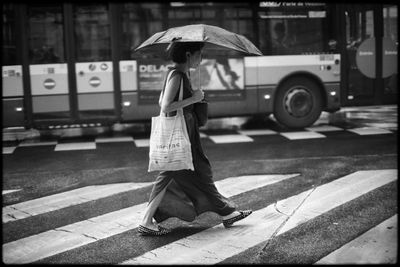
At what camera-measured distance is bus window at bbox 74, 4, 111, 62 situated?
412 inches

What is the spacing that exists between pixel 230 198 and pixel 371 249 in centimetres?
208

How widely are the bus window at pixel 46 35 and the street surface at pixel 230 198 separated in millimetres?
1651

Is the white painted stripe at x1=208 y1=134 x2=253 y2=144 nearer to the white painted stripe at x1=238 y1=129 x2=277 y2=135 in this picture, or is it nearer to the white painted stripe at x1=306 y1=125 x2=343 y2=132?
the white painted stripe at x1=238 y1=129 x2=277 y2=135

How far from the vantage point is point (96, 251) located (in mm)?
4551

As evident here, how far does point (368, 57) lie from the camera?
11586mm

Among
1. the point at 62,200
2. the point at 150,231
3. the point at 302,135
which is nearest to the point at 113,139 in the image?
the point at 302,135

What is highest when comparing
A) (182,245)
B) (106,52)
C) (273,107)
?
(106,52)

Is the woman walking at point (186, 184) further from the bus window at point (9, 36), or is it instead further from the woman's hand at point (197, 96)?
the bus window at point (9, 36)

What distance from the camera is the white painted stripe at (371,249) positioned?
13.8ft

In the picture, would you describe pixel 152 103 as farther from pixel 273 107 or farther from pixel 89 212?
pixel 89 212

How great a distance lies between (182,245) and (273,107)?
7.02 m

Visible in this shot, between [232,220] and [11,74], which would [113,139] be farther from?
[232,220]

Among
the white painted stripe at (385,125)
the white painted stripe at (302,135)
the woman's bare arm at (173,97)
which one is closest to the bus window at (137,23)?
the white painted stripe at (302,135)

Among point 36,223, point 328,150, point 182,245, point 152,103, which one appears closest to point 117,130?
point 152,103
